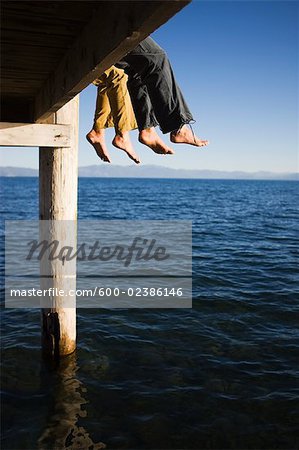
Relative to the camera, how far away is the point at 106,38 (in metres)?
2.73

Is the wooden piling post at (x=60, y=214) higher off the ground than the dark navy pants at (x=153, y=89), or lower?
lower

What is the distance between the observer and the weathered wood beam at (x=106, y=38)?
2.15 meters

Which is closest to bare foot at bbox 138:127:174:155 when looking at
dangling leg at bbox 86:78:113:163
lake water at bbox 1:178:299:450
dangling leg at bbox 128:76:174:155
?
dangling leg at bbox 128:76:174:155

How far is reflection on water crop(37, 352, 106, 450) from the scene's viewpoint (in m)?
5.27

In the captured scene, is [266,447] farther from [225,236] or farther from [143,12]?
[225,236]

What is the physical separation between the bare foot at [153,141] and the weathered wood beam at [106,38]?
81 cm

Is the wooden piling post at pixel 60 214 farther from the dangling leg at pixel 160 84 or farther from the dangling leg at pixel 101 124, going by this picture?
the dangling leg at pixel 160 84

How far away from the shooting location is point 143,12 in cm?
218

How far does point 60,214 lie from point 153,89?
8.43ft

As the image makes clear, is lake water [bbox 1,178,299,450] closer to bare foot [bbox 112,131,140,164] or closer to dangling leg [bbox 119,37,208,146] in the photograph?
bare foot [bbox 112,131,140,164]

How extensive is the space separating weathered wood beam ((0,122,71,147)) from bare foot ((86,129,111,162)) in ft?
1.63

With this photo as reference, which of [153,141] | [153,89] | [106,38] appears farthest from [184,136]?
[106,38]

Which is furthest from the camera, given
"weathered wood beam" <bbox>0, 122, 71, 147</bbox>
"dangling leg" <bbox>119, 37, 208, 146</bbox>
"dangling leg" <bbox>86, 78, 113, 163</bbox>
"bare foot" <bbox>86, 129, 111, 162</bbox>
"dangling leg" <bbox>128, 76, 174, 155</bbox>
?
"weathered wood beam" <bbox>0, 122, 71, 147</bbox>

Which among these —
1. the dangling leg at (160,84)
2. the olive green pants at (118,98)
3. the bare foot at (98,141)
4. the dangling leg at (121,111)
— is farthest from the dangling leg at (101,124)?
the dangling leg at (160,84)
